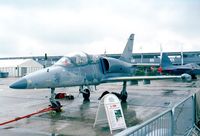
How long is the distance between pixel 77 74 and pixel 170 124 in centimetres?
826

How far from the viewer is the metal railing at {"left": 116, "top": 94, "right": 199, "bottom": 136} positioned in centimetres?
359

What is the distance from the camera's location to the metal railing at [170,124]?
3594 millimetres

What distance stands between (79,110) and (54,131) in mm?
4199

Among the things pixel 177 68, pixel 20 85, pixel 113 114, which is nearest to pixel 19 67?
pixel 177 68

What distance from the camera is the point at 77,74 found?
1295 centimetres

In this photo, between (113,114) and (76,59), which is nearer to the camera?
(113,114)

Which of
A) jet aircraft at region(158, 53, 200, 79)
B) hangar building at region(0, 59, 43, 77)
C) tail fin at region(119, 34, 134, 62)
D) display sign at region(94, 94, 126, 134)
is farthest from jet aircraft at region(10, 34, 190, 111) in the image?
hangar building at region(0, 59, 43, 77)

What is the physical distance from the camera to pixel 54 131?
26.2ft

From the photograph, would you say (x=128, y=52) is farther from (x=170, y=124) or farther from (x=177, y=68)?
(x=177, y=68)

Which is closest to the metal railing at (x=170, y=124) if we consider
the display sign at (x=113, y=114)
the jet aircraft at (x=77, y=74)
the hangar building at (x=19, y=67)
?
the display sign at (x=113, y=114)

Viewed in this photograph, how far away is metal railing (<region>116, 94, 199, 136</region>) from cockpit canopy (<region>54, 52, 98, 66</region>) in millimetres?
7114

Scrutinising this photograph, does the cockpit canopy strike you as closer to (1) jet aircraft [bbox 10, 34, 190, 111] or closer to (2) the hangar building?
(1) jet aircraft [bbox 10, 34, 190, 111]

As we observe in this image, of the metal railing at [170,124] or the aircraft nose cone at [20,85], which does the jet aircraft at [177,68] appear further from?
the metal railing at [170,124]

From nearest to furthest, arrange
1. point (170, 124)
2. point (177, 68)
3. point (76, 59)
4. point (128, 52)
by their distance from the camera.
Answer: point (170, 124) → point (76, 59) → point (128, 52) → point (177, 68)
